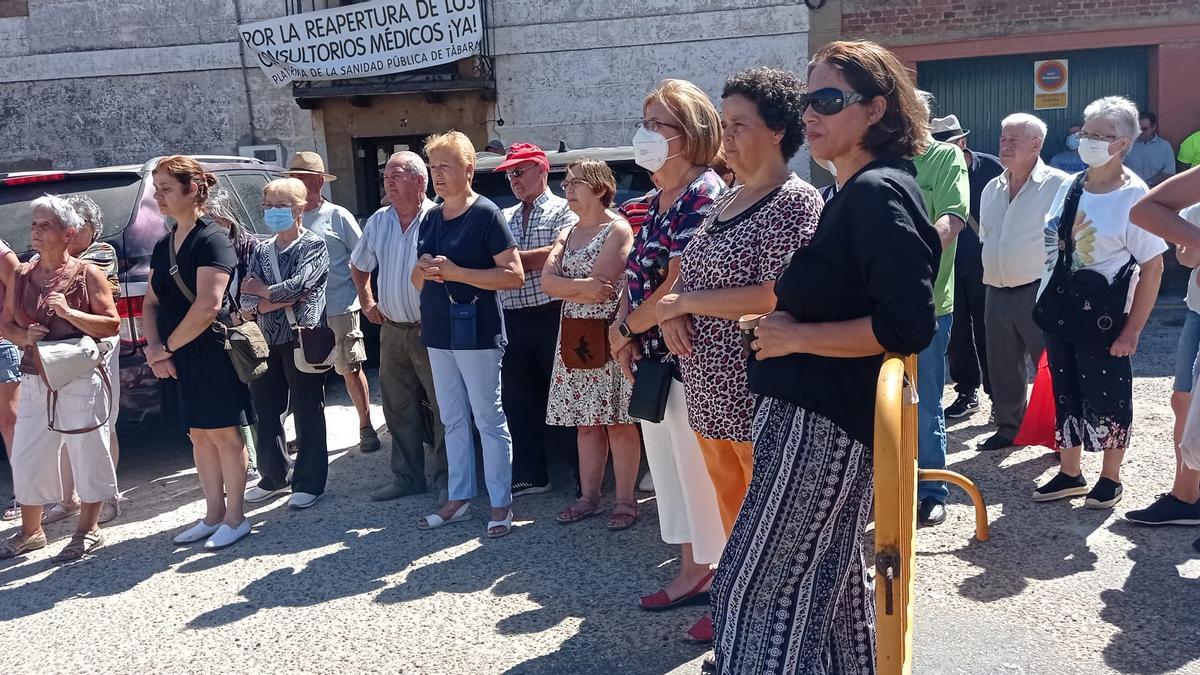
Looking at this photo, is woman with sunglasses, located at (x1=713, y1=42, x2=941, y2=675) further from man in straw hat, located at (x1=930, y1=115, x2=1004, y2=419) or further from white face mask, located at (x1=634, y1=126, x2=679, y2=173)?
man in straw hat, located at (x1=930, y1=115, x2=1004, y2=419)

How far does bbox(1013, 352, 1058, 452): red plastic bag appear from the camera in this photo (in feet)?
17.6

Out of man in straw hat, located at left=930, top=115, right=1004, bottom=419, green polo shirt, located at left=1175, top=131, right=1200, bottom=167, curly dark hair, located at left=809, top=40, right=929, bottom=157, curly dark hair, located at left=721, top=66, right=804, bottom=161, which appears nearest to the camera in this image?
curly dark hair, located at left=809, top=40, right=929, bottom=157

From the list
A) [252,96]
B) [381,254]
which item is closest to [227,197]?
[381,254]

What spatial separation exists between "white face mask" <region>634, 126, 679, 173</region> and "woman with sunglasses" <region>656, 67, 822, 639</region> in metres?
0.49

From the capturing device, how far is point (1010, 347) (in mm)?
5746

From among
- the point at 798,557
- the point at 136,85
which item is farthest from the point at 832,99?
the point at 136,85

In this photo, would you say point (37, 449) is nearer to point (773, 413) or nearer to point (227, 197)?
point (227, 197)

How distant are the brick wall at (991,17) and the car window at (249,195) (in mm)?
8480

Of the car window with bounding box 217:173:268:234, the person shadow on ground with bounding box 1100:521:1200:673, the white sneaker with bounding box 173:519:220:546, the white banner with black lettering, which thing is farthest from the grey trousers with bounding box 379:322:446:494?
the white banner with black lettering

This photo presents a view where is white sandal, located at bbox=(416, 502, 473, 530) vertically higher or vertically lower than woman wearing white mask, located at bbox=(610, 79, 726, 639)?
lower

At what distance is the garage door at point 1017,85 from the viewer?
12.9 metres

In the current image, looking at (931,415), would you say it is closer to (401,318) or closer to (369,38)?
(401,318)

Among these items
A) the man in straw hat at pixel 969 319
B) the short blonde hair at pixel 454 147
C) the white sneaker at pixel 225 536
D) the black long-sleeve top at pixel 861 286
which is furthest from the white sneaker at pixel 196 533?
the man in straw hat at pixel 969 319

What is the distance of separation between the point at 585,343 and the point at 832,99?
2.36 metres
